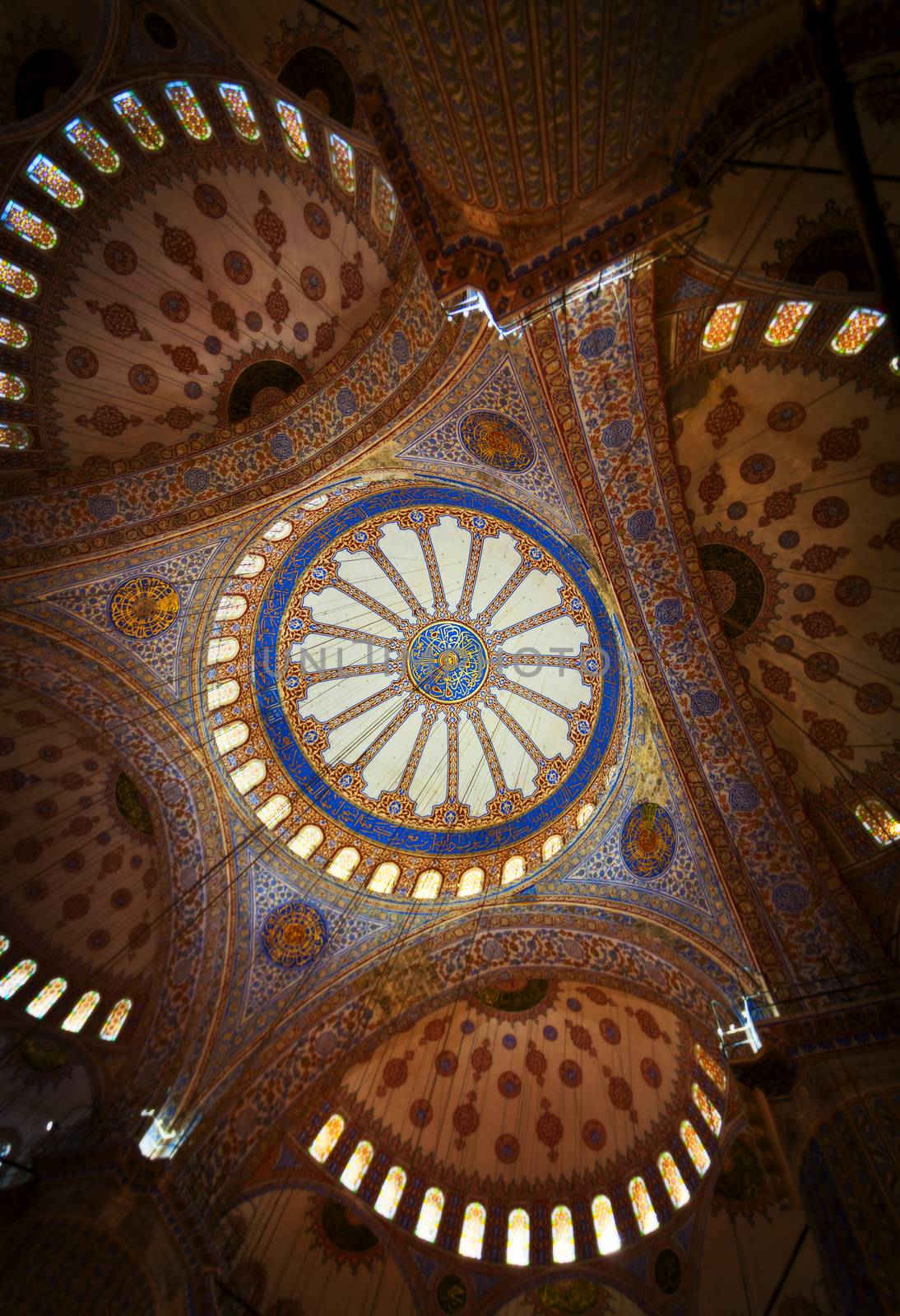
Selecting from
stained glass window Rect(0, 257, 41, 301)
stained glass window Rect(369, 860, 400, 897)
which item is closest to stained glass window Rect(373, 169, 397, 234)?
stained glass window Rect(0, 257, 41, 301)

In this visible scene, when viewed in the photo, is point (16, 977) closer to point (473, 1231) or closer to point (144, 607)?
point (144, 607)

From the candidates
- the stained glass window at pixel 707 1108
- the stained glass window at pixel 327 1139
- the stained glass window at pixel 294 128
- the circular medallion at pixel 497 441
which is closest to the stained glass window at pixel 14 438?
the stained glass window at pixel 294 128

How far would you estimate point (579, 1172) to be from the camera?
9.75 metres

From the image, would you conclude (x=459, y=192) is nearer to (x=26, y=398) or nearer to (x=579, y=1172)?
(x=26, y=398)

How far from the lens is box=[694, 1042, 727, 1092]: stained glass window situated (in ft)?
26.9

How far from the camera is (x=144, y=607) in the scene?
8.28 m

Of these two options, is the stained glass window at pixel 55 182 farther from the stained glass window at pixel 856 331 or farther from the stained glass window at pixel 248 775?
the stained glass window at pixel 856 331

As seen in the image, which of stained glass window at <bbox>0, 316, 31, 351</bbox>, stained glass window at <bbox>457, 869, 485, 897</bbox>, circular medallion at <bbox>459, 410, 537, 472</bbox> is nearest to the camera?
stained glass window at <bbox>0, 316, 31, 351</bbox>

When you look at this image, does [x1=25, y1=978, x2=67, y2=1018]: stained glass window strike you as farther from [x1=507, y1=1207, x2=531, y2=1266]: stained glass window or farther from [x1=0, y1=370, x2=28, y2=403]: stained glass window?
[x1=0, y1=370, x2=28, y2=403]: stained glass window

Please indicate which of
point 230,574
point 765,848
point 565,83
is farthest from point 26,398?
point 765,848

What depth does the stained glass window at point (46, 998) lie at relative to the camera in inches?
340

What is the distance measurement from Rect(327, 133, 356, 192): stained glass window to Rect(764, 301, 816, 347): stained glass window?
4.09m

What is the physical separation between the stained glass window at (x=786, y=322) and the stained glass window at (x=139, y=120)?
5909 millimetres

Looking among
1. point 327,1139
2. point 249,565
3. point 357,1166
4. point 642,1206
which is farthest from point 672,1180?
point 249,565
